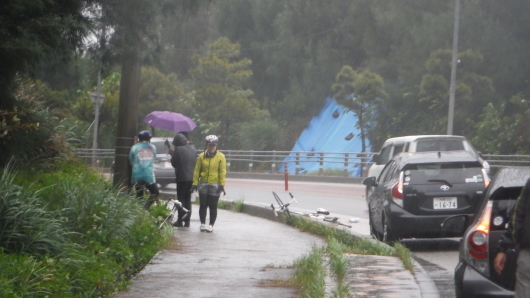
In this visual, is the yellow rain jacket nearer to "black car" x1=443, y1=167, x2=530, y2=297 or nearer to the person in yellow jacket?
the person in yellow jacket

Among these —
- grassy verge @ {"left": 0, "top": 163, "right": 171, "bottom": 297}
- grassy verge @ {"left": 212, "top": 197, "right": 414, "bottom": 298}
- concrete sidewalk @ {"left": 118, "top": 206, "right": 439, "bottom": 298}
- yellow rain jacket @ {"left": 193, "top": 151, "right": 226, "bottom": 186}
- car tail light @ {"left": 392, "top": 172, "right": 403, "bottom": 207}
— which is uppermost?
yellow rain jacket @ {"left": 193, "top": 151, "right": 226, "bottom": 186}

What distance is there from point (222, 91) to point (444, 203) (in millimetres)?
33710

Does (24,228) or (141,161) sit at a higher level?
(141,161)

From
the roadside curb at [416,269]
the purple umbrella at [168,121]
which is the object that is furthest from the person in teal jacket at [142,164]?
the purple umbrella at [168,121]

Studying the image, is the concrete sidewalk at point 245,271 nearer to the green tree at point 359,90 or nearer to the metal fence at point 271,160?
the metal fence at point 271,160

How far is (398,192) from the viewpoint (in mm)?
12688

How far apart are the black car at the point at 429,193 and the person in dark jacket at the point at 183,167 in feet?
12.9

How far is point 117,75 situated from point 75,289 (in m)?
43.0

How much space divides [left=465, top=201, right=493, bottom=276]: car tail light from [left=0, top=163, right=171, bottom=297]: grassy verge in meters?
3.03

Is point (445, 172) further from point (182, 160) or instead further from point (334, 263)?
point (182, 160)

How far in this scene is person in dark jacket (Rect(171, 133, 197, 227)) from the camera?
607 inches

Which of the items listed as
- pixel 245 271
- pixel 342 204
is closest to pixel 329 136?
pixel 342 204

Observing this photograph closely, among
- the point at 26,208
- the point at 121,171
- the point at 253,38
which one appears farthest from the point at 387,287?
the point at 253,38

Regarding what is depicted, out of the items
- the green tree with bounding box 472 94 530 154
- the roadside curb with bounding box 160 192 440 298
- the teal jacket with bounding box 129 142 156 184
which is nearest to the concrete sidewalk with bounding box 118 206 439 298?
the roadside curb with bounding box 160 192 440 298
